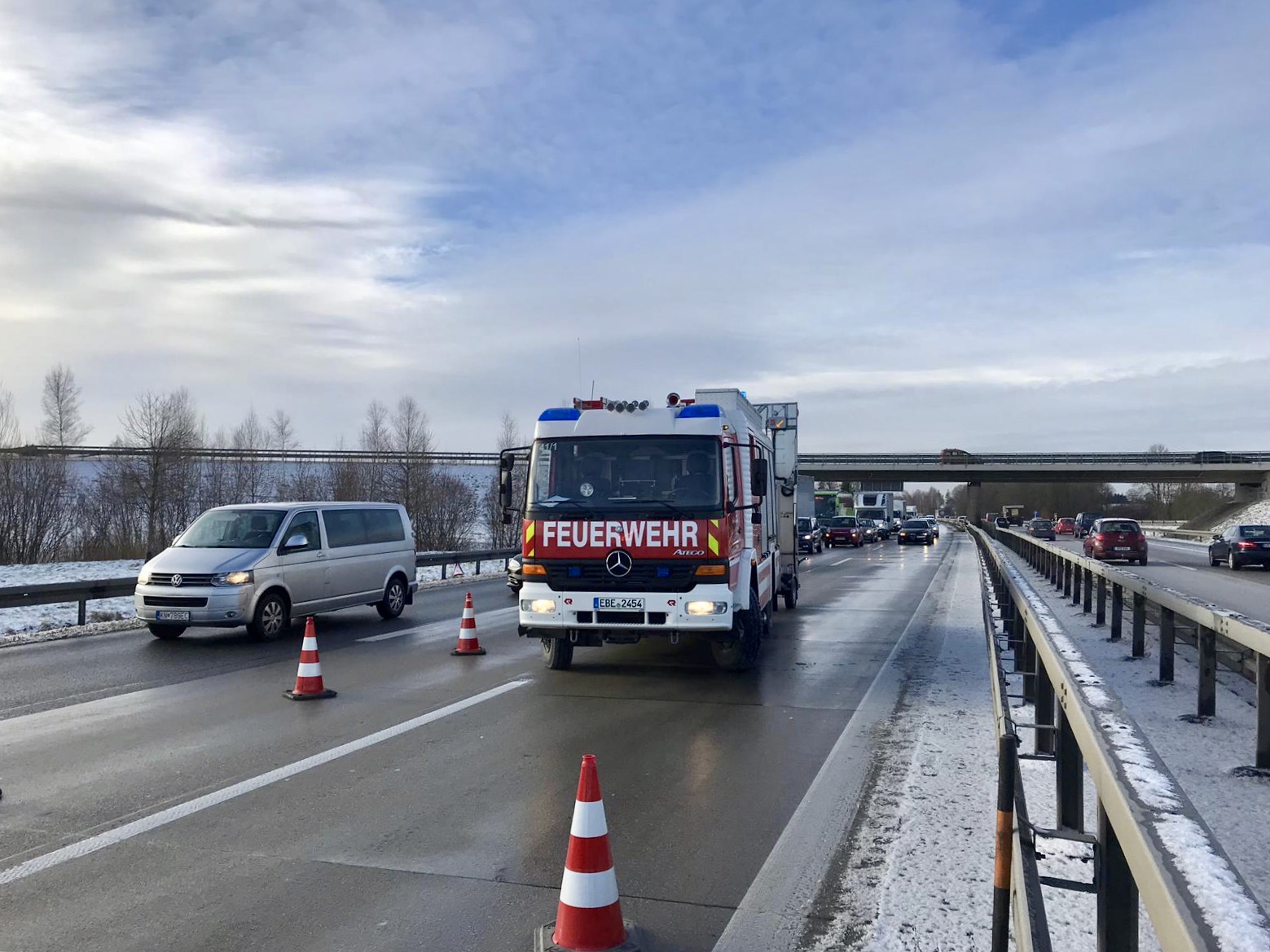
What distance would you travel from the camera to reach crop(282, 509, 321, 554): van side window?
46.4ft

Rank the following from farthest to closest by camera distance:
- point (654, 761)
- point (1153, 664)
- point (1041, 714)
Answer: point (1153, 664)
point (654, 761)
point (1041, 714)

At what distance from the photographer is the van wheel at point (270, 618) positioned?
13.3 m

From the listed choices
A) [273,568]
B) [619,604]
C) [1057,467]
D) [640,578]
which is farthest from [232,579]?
[1057,467]

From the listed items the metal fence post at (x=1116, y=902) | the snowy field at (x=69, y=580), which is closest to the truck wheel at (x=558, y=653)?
the snowy field at (x=69, y=580)

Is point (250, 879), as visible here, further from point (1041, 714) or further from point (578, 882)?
point (1041, 714)

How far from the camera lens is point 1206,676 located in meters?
6.67

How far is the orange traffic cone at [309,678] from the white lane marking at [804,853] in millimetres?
5023

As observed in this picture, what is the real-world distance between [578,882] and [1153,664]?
7.32 m

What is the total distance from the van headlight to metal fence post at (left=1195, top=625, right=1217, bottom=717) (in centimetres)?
1122

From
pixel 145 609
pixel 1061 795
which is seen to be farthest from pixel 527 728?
pixel 145 609

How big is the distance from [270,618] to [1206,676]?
1144cm

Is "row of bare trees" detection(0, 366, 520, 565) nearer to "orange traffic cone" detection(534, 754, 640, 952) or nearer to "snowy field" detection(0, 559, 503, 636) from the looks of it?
"snowy field" detection(0, 559, 503, 636)

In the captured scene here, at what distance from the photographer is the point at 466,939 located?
13.6 ft

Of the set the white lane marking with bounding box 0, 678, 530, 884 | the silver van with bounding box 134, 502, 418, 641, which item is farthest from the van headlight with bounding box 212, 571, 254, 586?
the white lane marking with bounding box 0, 678, 530, 884
